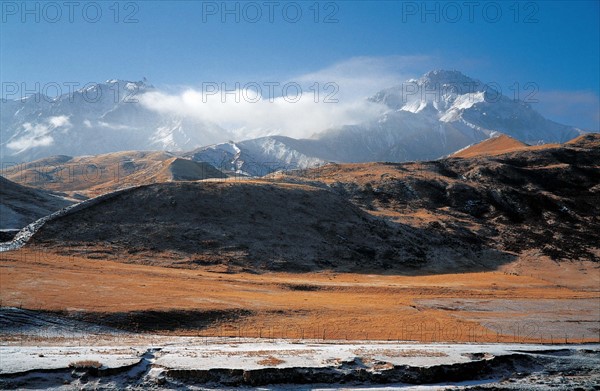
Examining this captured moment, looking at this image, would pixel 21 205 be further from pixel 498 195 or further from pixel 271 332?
pixel 498 195

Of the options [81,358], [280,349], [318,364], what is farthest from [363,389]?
[81,358]

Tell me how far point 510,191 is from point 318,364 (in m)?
75.7

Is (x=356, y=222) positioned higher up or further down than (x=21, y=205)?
further down

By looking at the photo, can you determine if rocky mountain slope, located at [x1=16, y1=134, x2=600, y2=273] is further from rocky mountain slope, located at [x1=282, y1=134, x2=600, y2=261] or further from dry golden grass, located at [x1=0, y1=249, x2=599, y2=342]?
dry golden grass, located at [x1=0, y1=249, x2=599, y2=342]

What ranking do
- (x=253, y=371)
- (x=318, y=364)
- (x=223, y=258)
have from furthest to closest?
(x=223, y=258)
(x=318, y=364)
(x=253, y=371)

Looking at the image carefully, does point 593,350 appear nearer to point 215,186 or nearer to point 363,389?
point 363,389

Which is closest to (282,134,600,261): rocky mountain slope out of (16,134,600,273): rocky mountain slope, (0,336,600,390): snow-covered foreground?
(16,134,600,273): rocky mountain slope

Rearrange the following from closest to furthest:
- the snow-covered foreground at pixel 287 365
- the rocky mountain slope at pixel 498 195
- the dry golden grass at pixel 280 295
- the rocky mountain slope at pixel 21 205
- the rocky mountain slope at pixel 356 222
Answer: the snow-covered foreground at pixel 287 365 → the dry golden grass at pixel 280 295 → the rocky mountain slope at pixel 356 222 → the rocky mountain slope at pixel 498 195 → the rocky mountain slope at pixel 21 205

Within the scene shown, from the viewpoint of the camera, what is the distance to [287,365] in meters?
19.2

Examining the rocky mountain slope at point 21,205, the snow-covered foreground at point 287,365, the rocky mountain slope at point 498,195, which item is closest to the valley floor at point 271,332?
the snow-covered foreground at point 287,365

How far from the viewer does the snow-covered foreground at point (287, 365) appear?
1761 cm

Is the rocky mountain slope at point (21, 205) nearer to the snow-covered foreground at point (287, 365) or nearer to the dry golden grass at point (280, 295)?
the dry golden grass at point (280, 295)

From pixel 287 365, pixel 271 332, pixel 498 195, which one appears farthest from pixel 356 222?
pixel 287 365

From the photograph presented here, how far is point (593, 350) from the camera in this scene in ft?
84.0
